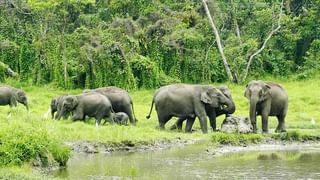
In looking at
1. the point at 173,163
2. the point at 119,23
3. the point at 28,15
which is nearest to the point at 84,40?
the point at 119,23

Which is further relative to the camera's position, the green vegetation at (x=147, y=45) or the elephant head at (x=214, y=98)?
the green vegetation at (x=147, y=45)

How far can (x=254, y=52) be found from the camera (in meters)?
41.2

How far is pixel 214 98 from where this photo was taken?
24906 millimetres

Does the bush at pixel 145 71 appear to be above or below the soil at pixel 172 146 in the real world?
above

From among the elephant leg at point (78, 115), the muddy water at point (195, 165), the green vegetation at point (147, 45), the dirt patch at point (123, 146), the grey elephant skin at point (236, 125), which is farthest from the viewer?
the green vegetation at point (147, 45)

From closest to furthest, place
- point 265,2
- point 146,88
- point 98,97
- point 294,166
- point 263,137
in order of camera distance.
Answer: point 294,166, point 263,137, point 98,97, point 146,88, point 265,2

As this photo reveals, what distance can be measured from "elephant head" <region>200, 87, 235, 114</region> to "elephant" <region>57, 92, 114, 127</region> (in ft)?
11.0

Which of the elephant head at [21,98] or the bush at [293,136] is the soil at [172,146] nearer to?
the bush at [293,136]

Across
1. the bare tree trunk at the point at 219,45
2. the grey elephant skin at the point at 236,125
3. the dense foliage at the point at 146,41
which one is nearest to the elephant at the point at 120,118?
the grey elephant skin at the point at 236,125

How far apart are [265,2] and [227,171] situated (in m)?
30.3

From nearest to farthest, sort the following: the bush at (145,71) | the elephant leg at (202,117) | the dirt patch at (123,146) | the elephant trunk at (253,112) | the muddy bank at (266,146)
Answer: the dirt patch at (123,146) → the muddy bank at (266,146) → the elephant trunk at (253,112) → the elephant leg at (202,117) → the bush at (145,71)

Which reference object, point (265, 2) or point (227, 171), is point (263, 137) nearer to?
point (227, 171)

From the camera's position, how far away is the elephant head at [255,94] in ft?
79.4

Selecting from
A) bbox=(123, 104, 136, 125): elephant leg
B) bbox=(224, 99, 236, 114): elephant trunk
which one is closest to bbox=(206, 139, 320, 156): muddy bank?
bbox=(224, 99, 236, 114): elephant trunk
